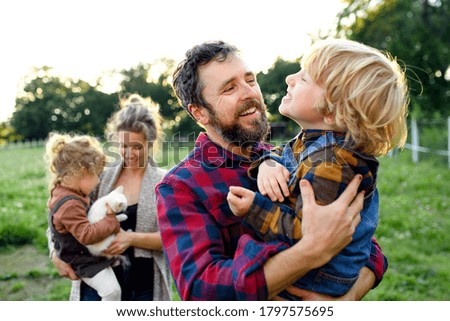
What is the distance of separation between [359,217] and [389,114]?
1.35 ft

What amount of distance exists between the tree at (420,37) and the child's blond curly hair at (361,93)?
12.4m

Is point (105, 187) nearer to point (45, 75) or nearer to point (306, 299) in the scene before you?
point (306, 299)

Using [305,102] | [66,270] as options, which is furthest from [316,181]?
[66,270]

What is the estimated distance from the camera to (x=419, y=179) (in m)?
10.1

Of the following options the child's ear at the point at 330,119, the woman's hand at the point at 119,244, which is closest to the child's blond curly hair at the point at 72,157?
the woman's hand at the point at 119,244

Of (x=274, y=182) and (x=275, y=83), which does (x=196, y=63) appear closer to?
(x=274, y=182)

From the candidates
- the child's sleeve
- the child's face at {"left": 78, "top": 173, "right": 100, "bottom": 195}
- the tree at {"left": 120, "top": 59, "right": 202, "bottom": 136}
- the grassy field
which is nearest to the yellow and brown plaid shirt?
the child's sleeve

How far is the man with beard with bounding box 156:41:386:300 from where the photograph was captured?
1.58m

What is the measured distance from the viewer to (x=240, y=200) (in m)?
1.69

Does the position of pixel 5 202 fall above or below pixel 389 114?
below

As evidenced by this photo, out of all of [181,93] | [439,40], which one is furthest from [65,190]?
[439,40]

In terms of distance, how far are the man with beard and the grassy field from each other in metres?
3.39

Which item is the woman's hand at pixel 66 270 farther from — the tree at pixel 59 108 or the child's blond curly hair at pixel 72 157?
the tree at pixel 59 108
